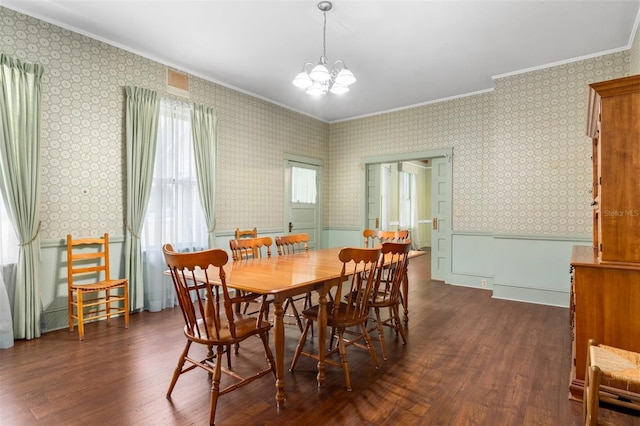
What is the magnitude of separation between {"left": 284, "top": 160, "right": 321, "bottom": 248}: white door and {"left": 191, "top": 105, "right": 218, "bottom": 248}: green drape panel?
1.61 metres

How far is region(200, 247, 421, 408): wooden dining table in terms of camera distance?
2.04 metres

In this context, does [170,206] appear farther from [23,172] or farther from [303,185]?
[303,185]

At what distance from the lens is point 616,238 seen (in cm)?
206

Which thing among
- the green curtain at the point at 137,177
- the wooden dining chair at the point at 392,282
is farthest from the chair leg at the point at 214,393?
the green curtain at the point at 137,177

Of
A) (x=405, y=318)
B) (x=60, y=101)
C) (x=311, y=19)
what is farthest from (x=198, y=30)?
(x=405, y=318)

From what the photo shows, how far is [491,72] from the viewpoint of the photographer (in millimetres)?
4656

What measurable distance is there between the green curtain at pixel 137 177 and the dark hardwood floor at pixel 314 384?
59 centimetres

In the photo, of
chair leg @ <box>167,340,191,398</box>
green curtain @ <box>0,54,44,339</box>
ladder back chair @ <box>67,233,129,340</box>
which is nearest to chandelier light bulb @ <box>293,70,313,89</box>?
chair leg @ <box>167,340,191,398</box>

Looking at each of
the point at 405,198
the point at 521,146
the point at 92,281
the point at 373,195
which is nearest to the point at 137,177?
the point at 92,281

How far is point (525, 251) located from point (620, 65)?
2446 mm

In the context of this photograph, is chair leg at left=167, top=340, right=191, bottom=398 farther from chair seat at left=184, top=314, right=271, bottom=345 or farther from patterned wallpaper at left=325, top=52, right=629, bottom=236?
patterned wallpaper at left=325, top=52, right=629, bottom=236

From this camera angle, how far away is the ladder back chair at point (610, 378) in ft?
5.14

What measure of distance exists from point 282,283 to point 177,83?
3.57 meters

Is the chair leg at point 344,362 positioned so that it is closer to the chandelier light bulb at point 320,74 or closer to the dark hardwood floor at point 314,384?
the dark hardwood floor at point 314,384
